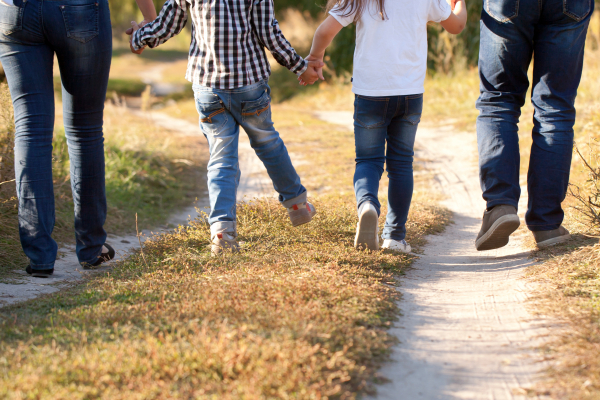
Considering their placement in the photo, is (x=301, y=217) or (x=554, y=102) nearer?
(x=554, y=102)

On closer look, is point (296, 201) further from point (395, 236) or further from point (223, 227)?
point (395, 236)

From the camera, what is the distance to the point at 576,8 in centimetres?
265

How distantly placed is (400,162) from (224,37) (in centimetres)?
112

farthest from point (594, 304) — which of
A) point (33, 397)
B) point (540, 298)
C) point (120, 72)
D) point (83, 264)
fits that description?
point (120, 72)

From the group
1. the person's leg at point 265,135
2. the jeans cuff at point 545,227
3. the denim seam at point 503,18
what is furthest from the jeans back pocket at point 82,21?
the jeans cuff at point 545,227

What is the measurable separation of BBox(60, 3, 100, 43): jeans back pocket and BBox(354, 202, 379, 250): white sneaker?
1.57 meters

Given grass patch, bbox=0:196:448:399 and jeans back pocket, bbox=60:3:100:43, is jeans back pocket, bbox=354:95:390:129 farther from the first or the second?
jeans back pocket, bbox=60:3:100:43

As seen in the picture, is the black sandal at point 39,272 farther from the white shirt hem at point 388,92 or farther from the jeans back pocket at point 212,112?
the white shirt hem at point 388,92

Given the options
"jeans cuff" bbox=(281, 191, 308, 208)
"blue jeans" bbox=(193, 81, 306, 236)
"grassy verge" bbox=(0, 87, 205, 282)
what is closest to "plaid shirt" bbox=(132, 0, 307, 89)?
→ "blue jeans" bbox=(193, 81, 306, 236)

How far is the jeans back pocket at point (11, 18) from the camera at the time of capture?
2.54 meters

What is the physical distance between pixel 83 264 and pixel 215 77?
1.22 meters

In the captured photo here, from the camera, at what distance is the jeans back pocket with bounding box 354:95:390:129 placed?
284 cm

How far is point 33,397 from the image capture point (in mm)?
1502

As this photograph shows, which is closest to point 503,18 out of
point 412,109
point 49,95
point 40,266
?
point 412,109
